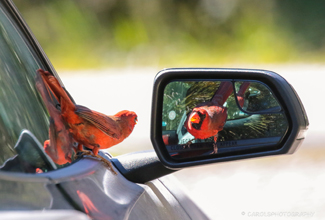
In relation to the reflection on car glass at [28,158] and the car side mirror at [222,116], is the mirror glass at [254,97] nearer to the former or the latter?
the car side mirror at [222,116]

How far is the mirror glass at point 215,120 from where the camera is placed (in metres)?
1.39

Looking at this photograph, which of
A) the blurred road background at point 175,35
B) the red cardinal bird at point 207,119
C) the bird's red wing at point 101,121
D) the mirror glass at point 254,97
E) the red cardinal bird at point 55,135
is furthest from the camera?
the blurred road background at point 175,35

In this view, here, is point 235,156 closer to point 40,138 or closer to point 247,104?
point 247,104

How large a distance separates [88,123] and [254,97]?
0.60 metres

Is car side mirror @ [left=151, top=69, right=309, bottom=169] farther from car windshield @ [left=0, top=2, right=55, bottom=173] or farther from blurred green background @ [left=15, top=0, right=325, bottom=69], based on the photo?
blurred green background @ [left=15, top=0, right=325, bottom=69]

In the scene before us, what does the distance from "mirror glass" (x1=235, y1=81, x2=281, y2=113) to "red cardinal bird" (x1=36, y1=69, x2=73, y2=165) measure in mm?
649

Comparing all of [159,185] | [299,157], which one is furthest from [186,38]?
[159,185]

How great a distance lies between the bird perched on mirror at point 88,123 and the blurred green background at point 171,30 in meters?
11.1

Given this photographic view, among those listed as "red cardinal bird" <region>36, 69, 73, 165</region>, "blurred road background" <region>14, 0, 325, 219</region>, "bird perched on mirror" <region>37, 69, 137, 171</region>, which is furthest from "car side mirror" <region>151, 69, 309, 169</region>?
"blurred road background" <region>14, 0, 325, 219</region>

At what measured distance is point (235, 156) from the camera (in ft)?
4.83

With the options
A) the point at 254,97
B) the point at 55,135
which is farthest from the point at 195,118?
the point at 55,135

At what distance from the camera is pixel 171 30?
13719 millimetres

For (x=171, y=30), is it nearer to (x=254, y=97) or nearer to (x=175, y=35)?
(x=175, y=35)

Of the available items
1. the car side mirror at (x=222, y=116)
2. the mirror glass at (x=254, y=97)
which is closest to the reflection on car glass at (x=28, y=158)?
the car side mirror at (x=222, y=116)
